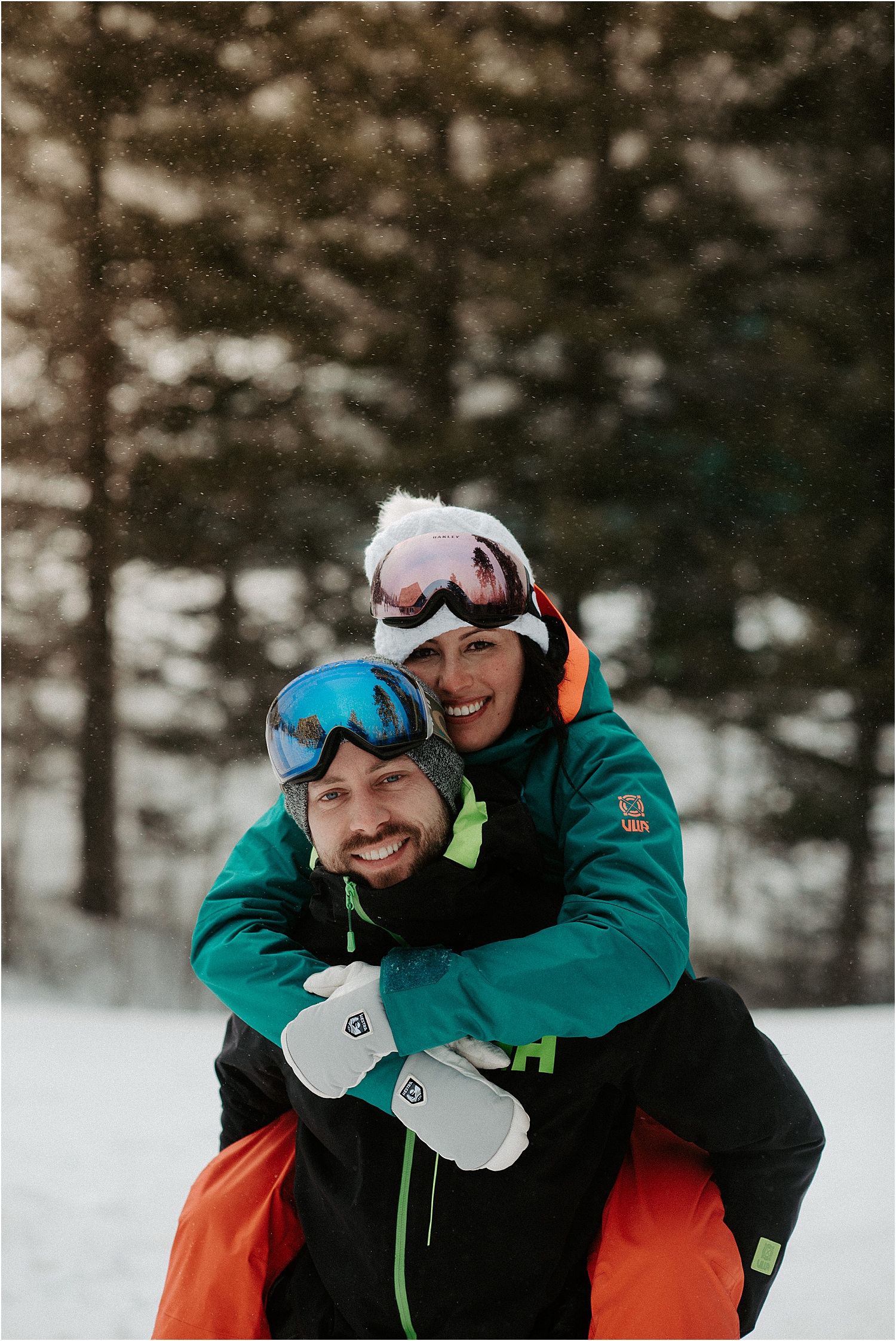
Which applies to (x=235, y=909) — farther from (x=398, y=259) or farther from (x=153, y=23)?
(x=153, y=23)

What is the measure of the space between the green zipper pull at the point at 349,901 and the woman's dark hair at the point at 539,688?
0.46m

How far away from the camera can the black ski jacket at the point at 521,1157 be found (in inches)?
55.5

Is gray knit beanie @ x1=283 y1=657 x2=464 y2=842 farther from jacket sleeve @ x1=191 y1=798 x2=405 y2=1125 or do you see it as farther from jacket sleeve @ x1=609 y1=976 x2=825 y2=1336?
jacket sleeve @ x1=609 y1=976 x2=825 y2=1336

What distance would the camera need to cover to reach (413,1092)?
136cm

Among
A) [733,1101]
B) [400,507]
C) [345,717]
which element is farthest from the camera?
[400,507]

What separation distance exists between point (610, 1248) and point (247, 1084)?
2.24 feet

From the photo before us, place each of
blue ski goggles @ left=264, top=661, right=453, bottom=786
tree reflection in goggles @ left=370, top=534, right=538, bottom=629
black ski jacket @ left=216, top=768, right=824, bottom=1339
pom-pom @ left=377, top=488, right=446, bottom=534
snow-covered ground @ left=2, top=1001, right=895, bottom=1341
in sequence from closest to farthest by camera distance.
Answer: black ski jacket @ left=216, top=768, right=824, bottom=1339
blue ski goggles @ left=264, top=661, right=453, bottom=786
tree reflection in goggles @ left=370, top=534, right=538, bottom=629
pom-pom @ left=377, top=488, right=446, bottom=534
snow-covered ground @ left=2, top=1001, right=895, bottom=1341

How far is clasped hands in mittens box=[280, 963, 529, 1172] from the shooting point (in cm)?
134

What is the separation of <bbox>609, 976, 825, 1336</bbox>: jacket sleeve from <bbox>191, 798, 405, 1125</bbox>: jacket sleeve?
378 millimetres

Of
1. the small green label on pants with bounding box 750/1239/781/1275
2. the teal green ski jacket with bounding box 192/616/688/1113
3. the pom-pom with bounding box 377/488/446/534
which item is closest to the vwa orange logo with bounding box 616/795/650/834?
the teal green ski jacket with bounding box 192/616/688/1113

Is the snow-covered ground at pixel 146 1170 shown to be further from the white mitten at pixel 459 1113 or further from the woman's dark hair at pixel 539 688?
the woman's dark hair at pixel 539 688

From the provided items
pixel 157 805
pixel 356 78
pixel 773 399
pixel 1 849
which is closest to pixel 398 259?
pixel 356 78

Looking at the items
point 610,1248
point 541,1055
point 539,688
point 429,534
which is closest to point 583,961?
point 541,1055

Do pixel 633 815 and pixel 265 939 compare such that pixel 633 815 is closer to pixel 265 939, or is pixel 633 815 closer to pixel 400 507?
pixel 265 939
